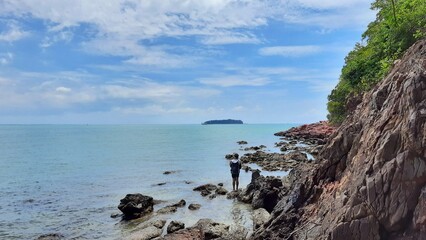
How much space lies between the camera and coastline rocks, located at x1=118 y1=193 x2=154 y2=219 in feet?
73.7

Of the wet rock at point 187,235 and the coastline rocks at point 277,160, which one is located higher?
the coastline rocks at point 277,160

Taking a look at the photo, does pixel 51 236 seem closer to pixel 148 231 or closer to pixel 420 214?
pixel 148 231

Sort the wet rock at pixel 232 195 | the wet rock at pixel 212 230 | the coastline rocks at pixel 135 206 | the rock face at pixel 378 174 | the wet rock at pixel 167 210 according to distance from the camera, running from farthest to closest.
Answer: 1. the wet rock at pixel 232 195
2. the wet rock at pixel 167 210
3. the coastline rocks at pixel 135 206
4. the wet rock at pixel 212 230
5. the rock face at pixel 378 174

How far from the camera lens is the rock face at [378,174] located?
8.90 meters

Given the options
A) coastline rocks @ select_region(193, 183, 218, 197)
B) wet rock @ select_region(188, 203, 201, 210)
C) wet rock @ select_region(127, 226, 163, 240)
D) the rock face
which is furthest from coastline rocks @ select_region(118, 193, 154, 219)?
the rock face

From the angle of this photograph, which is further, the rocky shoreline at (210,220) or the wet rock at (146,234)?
the wet rock at (146,234)

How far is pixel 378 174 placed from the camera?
9578 mm

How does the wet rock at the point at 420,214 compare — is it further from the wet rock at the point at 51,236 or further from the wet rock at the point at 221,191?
the wet rock at the point at 221,191

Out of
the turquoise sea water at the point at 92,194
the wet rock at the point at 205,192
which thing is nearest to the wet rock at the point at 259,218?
the turquoise sea water at the point at 92,194

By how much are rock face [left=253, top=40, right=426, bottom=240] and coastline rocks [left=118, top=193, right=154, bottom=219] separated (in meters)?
11.7

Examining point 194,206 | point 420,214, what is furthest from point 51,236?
point 420,214

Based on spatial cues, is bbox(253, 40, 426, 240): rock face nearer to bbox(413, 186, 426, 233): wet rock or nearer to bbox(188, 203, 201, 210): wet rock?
bbox(413, 186, 426, 233): wet rock

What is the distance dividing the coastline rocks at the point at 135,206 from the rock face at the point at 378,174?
1170cm

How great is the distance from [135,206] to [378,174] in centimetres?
1656
